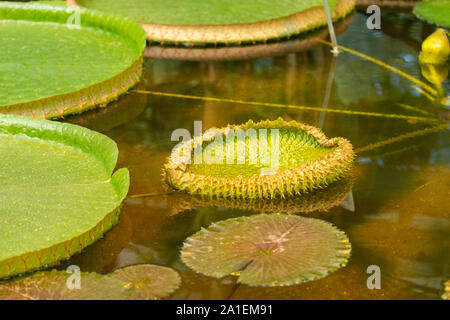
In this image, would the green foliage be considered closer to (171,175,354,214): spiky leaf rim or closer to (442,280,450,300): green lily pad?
(171,175,354,214): spiky leaf rim

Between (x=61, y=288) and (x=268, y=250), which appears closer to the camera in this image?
(x=61, y=288)

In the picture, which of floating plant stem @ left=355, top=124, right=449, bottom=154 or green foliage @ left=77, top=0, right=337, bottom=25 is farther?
green foliage @ left=77, top=0, right=337, bottom=25

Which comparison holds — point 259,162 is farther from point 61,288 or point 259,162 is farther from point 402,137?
point 61,288

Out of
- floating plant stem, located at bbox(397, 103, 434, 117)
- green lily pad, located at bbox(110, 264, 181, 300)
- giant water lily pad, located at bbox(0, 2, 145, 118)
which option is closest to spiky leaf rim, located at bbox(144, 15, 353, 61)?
giant water lily pad, located at bbox(0, 2, 145, 118)

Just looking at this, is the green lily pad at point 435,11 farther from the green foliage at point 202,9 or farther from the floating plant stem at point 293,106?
the floating plant stem at point 293,106

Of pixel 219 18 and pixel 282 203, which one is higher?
pixel 219 18

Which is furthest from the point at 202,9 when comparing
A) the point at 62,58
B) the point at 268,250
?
the point at 268,250

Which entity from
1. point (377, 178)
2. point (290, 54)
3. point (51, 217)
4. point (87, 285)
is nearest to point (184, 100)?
point (290, 54)
